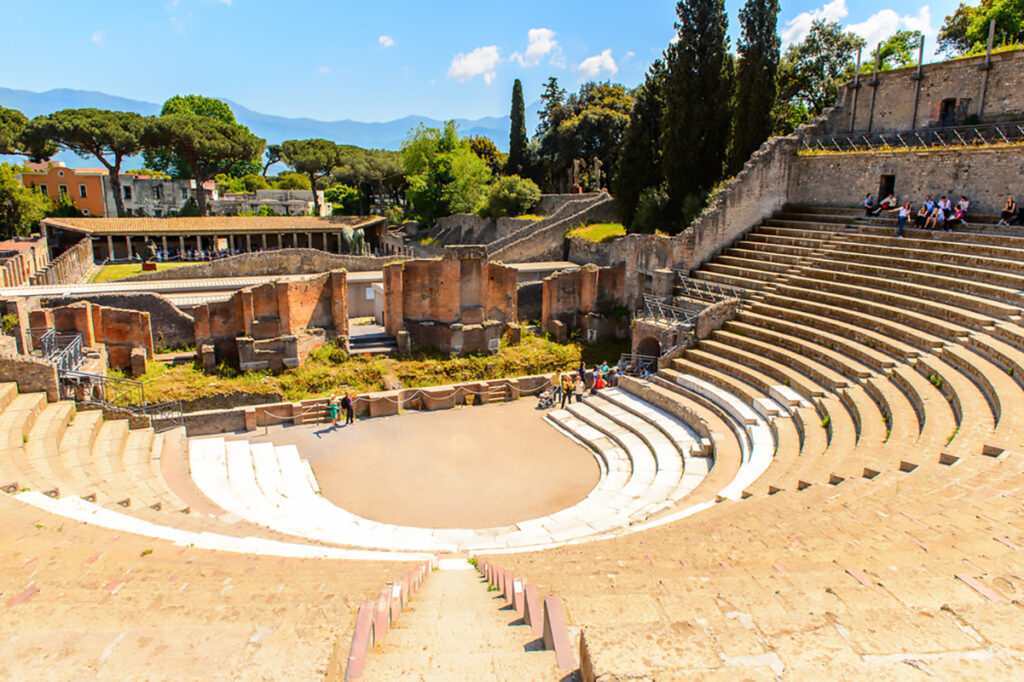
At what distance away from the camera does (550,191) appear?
1809 inches

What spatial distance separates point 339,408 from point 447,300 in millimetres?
6041

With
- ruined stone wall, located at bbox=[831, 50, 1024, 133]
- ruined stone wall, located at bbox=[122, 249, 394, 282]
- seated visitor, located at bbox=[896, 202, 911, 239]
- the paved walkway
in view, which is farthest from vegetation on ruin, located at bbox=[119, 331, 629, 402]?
the paved walkway

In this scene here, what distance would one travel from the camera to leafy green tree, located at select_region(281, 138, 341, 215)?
54.8 meters

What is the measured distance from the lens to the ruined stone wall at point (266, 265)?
93.1 ft

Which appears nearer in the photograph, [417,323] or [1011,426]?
[1011,426]

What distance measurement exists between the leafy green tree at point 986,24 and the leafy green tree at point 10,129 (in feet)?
175

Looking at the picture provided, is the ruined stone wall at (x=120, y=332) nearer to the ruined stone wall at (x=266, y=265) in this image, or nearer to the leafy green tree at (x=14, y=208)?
the ruined stone wall at (x=266, y=265)

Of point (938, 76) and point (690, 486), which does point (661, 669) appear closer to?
point (690, 486)

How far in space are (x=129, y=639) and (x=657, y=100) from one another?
27.9 meters

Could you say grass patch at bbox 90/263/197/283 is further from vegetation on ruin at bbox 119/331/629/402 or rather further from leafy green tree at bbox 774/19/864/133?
leafy green tree at bbox 774/19/864/133

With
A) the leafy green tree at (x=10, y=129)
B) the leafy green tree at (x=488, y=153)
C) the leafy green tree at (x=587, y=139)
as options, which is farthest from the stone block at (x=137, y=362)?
the leafy green tree at (x=488, y=153)

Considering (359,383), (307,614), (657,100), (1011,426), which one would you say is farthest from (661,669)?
(657,100)

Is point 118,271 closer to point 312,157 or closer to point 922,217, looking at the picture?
point 312,157

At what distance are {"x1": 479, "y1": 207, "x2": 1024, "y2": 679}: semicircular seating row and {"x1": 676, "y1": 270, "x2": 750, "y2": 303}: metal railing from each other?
0.52 m
